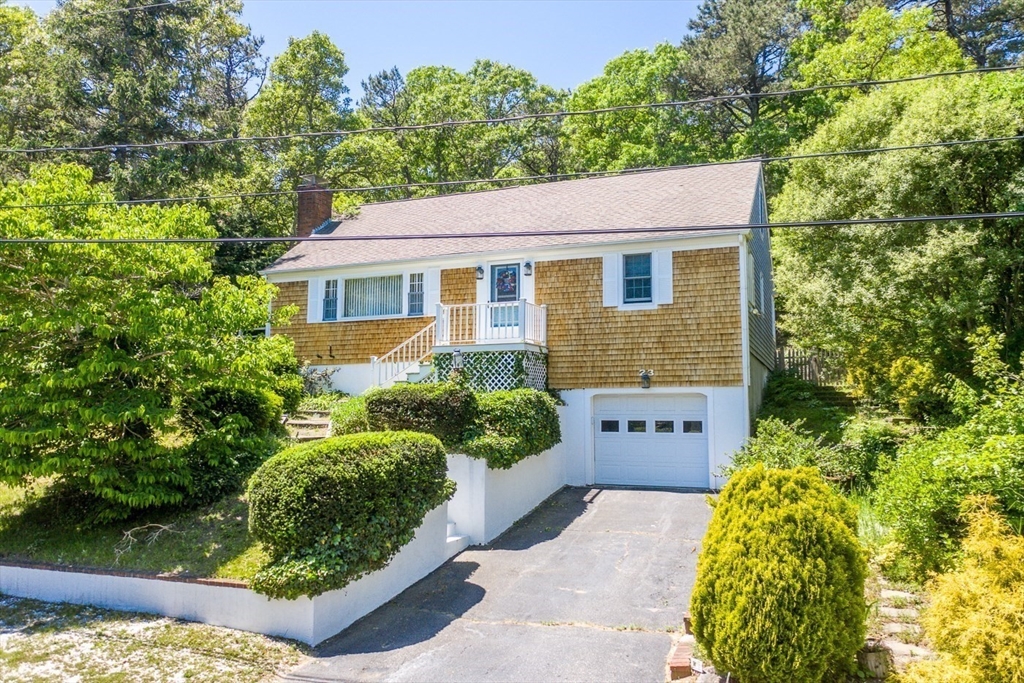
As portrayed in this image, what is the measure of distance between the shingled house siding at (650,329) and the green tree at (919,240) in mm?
2691

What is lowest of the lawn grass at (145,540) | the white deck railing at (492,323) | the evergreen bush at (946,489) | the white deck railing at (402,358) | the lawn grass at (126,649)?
the lawn grass at (126,649)

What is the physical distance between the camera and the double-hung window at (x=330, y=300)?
58.4 feet

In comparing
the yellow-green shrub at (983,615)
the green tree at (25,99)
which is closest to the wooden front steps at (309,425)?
the yellow-green shrub at (983,615)

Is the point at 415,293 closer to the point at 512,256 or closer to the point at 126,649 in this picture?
the point at 512,256

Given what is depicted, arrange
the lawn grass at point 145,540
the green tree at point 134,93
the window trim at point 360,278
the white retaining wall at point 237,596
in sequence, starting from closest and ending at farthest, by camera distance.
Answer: the white retaining wall at point 237,596 → the lawn grass at point 145,540 → the window trim at point 360,278 → the green tree at point 134,93

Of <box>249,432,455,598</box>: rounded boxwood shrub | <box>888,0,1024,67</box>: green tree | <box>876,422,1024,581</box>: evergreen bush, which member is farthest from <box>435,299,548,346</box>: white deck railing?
<box>888,0,1024,67</box>: green tree

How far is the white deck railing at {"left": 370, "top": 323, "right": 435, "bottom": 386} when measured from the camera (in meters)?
15.6

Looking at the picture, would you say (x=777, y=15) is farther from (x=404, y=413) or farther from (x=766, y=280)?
(x=404, y=413)

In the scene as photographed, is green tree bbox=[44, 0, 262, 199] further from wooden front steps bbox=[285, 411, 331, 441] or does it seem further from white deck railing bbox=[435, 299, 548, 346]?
white deck railing bbox=[435, 299, 548, 346]

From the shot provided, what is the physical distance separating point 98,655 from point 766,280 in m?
17.4

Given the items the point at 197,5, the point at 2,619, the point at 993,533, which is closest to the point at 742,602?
the point at 993,533

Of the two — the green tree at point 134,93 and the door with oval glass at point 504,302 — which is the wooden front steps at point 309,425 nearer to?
the door with oval glass at point 504,302

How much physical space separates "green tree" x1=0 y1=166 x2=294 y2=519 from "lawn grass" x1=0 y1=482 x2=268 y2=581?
388 millimetres

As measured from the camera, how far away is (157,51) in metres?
23.5
